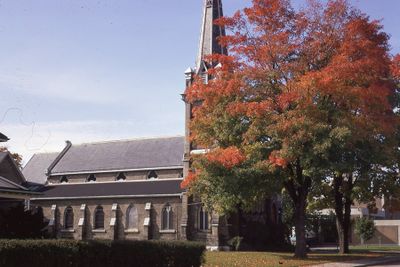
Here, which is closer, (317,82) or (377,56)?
(317,82)

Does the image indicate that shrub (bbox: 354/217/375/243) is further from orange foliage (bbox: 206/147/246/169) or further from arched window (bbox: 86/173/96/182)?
orange foliage (bbox: 206/147/246/169)

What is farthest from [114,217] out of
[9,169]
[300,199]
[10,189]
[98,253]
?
[98,253]

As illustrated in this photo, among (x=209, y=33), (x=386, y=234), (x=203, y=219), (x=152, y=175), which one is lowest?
(x=386, y=234)

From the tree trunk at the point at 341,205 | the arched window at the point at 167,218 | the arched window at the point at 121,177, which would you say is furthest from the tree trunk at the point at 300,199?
the arched window at the point at 121,177

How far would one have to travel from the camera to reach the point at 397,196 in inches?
1430

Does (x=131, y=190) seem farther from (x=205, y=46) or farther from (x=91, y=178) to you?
(x=205, y=46)

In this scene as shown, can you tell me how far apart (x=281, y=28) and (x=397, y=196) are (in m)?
15.6

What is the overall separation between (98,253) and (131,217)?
3491 cm

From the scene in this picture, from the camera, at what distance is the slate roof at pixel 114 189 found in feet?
165

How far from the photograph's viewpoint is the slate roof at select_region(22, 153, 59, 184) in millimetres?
61062

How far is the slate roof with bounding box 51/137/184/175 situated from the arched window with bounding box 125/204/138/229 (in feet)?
17.1

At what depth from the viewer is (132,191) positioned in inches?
2030

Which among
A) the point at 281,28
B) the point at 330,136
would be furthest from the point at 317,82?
the point at 281,28

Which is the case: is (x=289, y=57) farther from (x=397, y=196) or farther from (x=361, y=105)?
(x=397, y=196)
